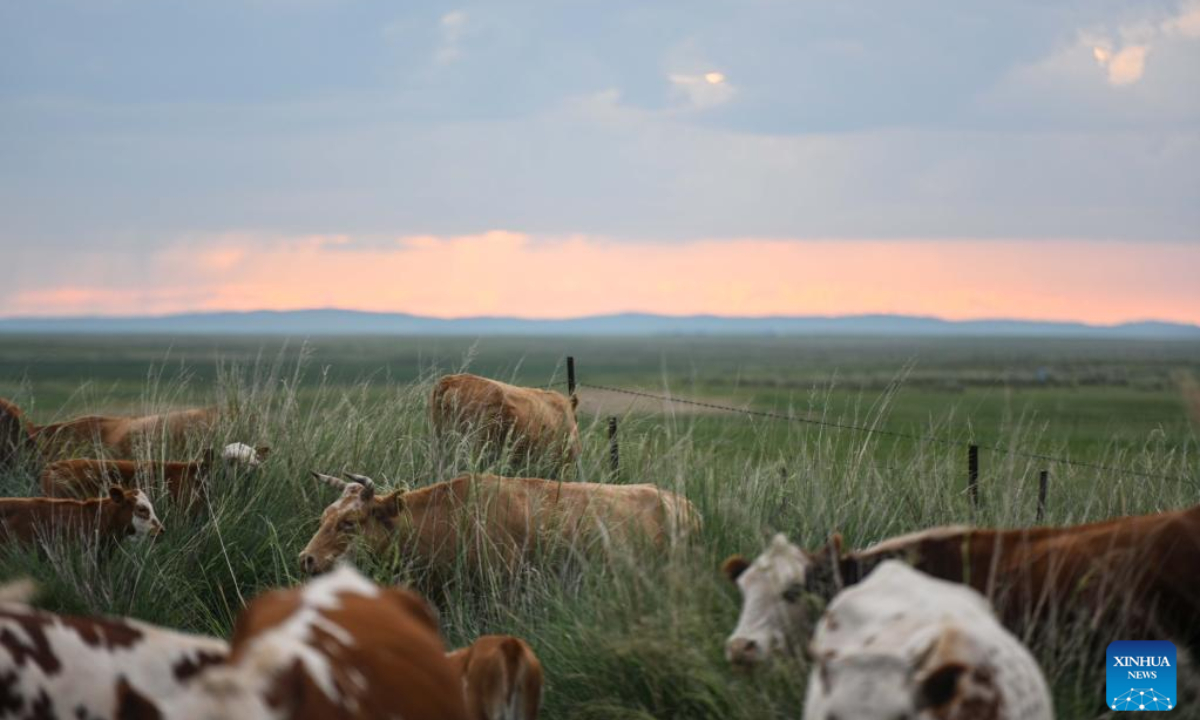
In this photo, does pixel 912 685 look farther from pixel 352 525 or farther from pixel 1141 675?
pixel 352 525

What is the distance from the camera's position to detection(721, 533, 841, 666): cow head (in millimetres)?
5039

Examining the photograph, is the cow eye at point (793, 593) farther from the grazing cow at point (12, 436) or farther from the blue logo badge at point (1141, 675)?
the grazing cow at point (12, 436)

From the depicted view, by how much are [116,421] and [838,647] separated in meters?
12.1

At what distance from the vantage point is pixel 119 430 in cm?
1412

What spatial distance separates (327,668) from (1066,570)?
3264mm

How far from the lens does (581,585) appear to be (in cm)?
838

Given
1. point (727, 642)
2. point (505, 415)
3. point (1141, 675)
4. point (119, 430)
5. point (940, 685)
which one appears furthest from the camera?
point (119, 430)

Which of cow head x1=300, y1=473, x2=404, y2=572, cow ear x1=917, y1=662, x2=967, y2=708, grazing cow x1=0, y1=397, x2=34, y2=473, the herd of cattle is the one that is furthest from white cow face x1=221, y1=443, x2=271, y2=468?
cow ear x1=917, y1=662, x2=967, y2=708

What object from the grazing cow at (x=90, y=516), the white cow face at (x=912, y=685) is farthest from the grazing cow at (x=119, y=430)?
the white cow face at (x=912, y=685)

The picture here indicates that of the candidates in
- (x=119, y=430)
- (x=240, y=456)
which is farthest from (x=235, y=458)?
(x=119, y=430)

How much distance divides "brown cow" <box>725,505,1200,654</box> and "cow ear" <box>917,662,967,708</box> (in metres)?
1.30

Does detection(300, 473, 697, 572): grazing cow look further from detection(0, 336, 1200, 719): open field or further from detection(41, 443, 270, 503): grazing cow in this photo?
detection(41, 443, 270, 503): grazing cow

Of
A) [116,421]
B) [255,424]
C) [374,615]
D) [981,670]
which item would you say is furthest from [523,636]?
[116,421]

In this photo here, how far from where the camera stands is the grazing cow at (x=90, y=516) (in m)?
9.30
